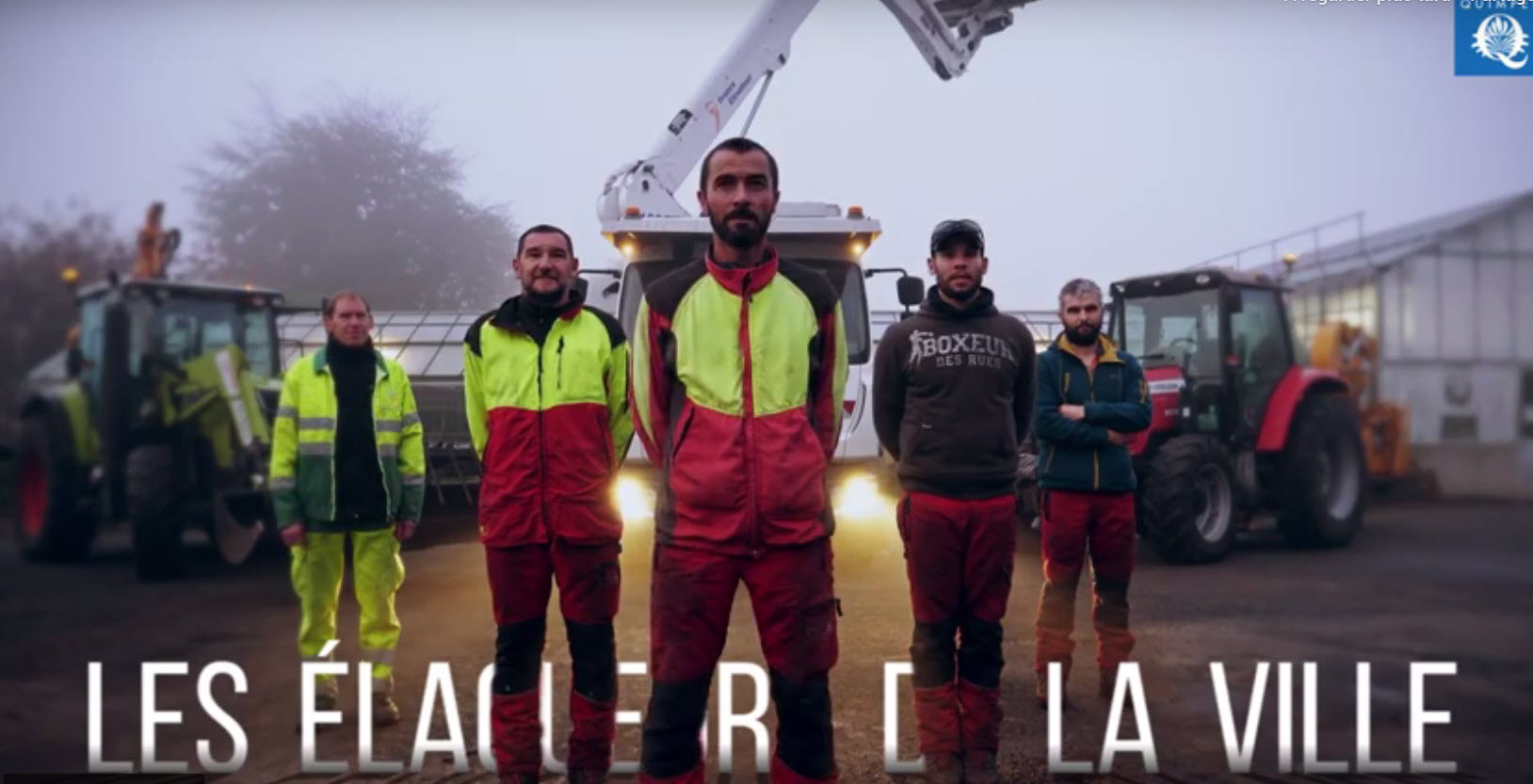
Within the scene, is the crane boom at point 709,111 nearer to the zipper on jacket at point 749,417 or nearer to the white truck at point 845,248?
the white truck at point 845,248

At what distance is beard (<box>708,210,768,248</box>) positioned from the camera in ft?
8.96

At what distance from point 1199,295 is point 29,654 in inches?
300

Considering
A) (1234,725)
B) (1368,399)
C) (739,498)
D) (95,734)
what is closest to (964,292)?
(739,498)

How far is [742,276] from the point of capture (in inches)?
109

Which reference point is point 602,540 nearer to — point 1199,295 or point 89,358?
point 89,358

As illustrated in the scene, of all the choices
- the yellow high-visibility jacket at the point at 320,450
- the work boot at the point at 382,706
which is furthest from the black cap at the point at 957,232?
the work boot at the point at 382,706

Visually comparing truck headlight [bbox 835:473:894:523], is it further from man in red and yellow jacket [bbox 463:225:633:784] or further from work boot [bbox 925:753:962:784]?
man in red and yellow jacket [bbox 463:225:633:784]

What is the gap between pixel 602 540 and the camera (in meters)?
3.48

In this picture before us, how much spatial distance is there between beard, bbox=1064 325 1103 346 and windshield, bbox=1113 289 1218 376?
4.17 meters

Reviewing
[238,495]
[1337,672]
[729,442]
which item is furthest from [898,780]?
[238,495]

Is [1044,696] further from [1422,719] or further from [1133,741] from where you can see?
[1422,719]

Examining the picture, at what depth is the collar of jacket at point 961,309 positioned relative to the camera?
3730 millimetres

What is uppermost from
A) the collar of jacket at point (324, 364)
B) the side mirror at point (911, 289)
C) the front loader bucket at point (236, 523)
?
the side mirror at point (911, 289)

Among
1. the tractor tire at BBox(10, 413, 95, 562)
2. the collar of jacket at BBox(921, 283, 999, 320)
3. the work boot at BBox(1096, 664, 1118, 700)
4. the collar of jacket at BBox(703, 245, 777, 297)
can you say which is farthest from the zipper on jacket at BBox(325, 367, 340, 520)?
the work boot at BBox(1096, 664, 1118, 700)
